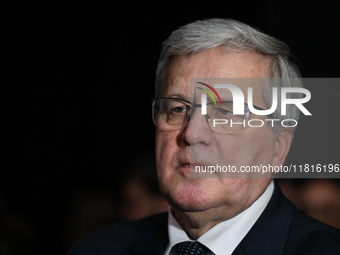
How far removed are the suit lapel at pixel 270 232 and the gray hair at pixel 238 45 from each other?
315mm

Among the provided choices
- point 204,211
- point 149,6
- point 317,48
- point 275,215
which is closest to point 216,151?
point 204,211

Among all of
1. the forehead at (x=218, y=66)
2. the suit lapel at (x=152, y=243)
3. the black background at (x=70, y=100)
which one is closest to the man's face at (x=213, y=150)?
the forehead at (x=218, y=66)

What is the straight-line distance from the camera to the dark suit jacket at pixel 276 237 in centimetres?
125

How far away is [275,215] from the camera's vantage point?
136 cm

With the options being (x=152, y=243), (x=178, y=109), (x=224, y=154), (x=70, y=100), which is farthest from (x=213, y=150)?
(x=70, y=100)

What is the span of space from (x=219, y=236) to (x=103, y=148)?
8.77 feet

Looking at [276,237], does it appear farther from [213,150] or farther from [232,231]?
[213,150]

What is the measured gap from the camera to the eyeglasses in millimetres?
1344

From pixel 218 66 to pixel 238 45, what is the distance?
0.38 feet

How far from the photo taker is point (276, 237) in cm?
130

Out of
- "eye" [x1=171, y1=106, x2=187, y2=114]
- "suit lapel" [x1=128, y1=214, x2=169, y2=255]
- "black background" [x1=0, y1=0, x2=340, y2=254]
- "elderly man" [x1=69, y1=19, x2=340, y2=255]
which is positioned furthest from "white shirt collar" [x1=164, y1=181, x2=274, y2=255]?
"black background" [x1=0, y1=0, x2=340, y2=254]

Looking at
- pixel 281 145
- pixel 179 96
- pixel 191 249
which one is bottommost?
pixel 191 249

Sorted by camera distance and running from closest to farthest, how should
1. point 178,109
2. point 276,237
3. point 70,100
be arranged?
point 276,237
point 178,109
point 70,100

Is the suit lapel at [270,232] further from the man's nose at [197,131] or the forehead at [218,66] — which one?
the forehead at [218,66]
